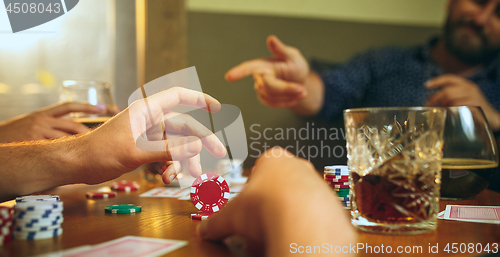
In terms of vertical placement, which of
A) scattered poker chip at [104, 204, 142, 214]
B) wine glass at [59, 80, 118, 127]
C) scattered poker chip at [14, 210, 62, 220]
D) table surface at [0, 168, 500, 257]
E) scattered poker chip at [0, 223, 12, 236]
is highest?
wine glass at [59, 80, 118, 127]

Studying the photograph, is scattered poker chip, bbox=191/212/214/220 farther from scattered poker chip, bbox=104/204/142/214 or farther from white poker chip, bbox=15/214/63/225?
white poker chip, bbox=15/214/63/225

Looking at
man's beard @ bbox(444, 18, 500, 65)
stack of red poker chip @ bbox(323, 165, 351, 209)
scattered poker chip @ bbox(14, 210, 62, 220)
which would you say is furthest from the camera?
man's beard @ bbox(444, 18, 500, 65)

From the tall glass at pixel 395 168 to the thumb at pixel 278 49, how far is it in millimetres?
1059

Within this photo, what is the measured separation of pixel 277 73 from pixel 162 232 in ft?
4.56

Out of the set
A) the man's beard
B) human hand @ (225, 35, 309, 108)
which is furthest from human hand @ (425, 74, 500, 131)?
the man's beard

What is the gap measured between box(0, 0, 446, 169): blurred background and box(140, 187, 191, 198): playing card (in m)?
1.69

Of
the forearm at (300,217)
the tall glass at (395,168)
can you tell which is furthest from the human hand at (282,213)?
the tall glass at (395,168)

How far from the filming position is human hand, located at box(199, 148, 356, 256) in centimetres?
48

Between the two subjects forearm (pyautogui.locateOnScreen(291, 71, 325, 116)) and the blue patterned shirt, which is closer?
forearm (pyautogui.locateOnScreen(291, 71, 325, 116))

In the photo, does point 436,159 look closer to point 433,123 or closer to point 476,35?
point 433,123

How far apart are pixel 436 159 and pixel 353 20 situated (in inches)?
112

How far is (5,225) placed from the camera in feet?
1.88

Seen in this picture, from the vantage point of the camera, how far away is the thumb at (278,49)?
168cm

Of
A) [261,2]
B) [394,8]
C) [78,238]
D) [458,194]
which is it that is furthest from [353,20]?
[78,238]
